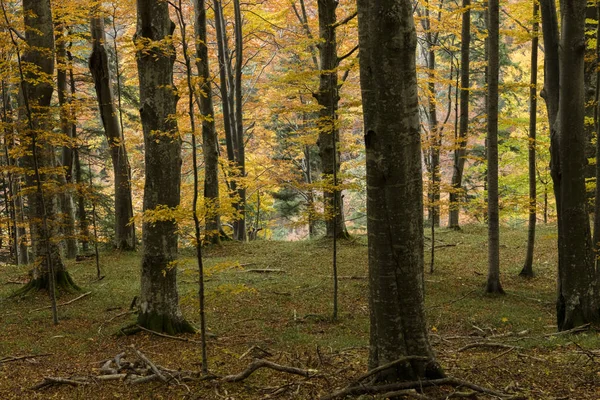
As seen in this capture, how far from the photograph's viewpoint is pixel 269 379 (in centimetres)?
451

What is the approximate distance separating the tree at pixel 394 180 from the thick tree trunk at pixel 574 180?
3.82 metres

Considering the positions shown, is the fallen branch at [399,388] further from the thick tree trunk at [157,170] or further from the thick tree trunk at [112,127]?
the thick tree trunk at [112,127]

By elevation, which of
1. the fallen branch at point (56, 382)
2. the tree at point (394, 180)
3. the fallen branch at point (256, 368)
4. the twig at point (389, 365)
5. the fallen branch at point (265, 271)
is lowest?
the fallen branch at point (265, 271)

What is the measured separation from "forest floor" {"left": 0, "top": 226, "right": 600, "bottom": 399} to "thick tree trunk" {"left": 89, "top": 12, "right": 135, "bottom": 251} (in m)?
1.09

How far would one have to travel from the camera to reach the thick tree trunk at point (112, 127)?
524 inches

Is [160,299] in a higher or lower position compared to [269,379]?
higher

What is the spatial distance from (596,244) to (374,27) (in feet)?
16.8

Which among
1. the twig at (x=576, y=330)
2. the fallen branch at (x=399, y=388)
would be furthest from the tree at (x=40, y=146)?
the twig at (x=576, y=330)

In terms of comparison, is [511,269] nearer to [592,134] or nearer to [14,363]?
[592,134]

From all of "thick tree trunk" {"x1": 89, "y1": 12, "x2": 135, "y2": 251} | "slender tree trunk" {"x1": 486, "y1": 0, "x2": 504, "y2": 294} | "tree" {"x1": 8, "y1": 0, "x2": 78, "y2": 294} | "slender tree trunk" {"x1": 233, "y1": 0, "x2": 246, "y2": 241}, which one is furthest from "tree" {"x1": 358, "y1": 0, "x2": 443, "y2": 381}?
"slender tree trunk" {"x1": 233, "y1": 0, "x2": 246, "y2": 241}

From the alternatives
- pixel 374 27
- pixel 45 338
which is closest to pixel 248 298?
pixel 45 338

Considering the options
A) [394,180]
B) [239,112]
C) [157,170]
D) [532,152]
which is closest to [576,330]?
[394,180]

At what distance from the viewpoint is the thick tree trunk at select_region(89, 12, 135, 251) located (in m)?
13.3

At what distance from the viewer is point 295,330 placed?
718cm
